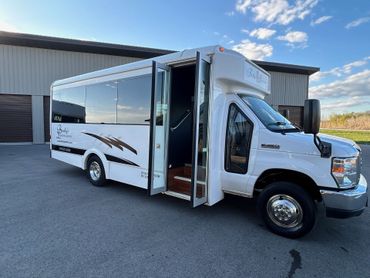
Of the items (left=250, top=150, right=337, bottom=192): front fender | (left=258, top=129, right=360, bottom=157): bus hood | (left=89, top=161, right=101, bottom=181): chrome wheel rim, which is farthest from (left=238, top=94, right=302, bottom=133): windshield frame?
(left=89, top=161, right=101, bottom=181): chrome wheel rim

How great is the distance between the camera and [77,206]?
4781 mm

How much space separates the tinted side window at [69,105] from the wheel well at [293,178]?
4.79 metres

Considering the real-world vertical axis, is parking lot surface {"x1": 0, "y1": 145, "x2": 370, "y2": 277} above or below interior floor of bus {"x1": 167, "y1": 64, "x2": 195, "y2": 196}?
below

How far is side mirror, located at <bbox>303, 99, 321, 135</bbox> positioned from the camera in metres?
3.11

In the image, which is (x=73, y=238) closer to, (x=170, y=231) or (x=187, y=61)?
(x=170, y=231)

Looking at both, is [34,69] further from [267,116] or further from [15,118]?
[267,116]

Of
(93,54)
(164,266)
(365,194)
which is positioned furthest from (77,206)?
(93,54)

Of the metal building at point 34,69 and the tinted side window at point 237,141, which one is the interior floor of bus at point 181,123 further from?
the metal building at point 34,69

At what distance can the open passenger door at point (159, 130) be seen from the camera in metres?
4.32

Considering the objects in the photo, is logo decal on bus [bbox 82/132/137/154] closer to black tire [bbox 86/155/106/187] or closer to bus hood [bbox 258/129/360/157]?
black tire [bbox 86/155/106/187]

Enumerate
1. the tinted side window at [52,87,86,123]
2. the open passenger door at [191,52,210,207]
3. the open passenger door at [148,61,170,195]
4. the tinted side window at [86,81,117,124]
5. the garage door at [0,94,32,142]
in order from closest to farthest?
the open passenger door at [191,52,210,207] < the open passenger door at [148,61,170,195] < the tinted side window at [86,81,117,124] < the tinted side window at [52,87,86,123] < the garage door at [0,94,32,142]

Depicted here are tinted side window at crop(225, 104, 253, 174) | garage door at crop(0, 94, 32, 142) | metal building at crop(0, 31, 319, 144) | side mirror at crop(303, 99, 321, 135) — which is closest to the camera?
side mirror at crop(303, 99, 321, 135)

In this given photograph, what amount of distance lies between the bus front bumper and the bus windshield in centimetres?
117

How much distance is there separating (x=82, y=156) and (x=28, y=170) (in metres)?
2.96
